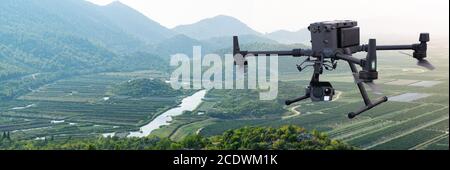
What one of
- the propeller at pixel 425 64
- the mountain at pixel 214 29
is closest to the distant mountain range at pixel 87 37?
the mountain at pixel 214 29

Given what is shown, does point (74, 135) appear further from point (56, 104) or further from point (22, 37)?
point (22, 37)

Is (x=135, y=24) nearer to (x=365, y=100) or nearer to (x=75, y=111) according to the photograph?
(x=75, y=111)

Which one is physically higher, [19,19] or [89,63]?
[19,19]

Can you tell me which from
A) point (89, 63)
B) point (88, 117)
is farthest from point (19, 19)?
point (88, 117)

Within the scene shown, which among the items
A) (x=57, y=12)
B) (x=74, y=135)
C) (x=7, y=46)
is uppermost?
(x=57, y=12)

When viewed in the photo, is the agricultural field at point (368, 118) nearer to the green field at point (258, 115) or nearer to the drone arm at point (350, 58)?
the green field at point (258, 115)

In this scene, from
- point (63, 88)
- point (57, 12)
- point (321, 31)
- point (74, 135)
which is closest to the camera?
point (321, 31)

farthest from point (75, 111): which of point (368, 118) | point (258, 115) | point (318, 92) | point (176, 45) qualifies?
point (176, 45)
